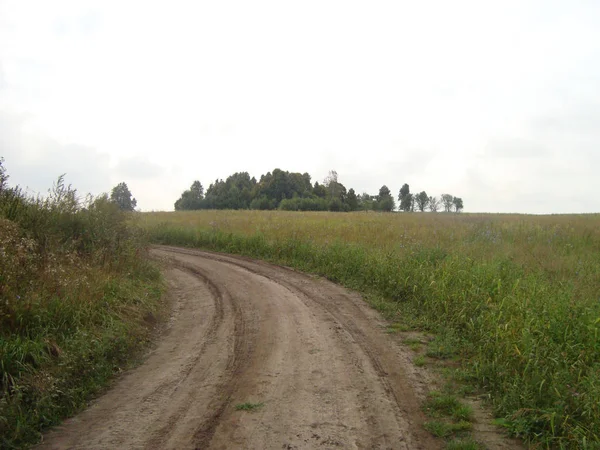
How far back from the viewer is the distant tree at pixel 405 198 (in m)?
96.5

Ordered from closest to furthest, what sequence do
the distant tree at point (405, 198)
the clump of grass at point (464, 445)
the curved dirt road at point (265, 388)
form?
1. the clump of grass at point (464, 445)
2. the curved dirt road at point (265, 388)
3. the distant tree at point (405, 198)

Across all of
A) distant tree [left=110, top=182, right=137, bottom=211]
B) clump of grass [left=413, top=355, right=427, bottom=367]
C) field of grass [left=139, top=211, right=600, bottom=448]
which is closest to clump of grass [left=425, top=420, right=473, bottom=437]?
field of grass [left=139, top=211, right=600, bottom=448]

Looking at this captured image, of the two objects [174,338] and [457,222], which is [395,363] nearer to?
[174,338]

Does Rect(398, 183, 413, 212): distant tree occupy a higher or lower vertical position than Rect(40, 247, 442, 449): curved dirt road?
higher

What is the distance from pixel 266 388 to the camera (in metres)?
5.09

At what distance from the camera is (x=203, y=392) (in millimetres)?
5023

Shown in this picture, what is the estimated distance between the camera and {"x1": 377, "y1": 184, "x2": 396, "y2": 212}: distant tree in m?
81.5

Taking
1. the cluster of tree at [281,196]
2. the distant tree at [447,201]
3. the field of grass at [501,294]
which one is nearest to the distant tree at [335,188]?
the cluster of tree at [281,196]

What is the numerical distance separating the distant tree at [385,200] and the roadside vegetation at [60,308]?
72.1 meters

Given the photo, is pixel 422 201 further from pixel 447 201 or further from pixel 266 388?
pixel 266 388

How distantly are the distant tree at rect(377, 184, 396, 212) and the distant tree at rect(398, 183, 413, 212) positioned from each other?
3.28 m

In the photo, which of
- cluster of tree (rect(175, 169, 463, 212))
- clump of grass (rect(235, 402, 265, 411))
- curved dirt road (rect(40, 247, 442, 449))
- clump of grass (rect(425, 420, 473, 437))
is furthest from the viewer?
cluster of tree (rect(175, 169, 463, 212))

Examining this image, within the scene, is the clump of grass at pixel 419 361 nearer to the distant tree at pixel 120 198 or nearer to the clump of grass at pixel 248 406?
the clump of grass at pixel 248 406

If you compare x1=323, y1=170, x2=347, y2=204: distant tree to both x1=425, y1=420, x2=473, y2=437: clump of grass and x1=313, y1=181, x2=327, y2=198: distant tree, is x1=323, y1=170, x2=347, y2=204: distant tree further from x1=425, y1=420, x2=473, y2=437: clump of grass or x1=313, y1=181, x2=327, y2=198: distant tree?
x1=425, y1=420, x2=473, y2=437: clump of grass
